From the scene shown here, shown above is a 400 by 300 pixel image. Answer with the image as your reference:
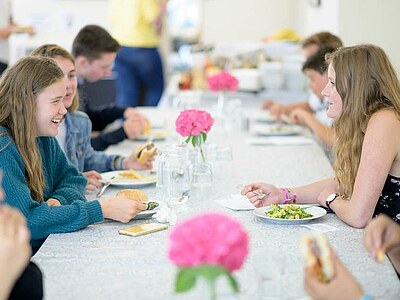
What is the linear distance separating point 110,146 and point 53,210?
A: 5.73ft

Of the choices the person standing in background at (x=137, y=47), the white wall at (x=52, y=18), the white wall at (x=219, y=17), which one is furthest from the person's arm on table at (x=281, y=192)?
the white wall at (x=52, y=18)

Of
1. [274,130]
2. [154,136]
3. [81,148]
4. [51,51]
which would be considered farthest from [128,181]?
[274,130]

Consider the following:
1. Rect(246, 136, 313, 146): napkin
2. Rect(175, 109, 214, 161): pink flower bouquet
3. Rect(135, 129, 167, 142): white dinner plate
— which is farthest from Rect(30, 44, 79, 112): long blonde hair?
Rect(246, 136, 313, 146): napkin

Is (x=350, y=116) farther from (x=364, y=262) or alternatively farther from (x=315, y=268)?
(x=315, y=268)

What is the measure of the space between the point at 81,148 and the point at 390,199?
4.99 ft

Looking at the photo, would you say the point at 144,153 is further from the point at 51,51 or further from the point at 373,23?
the point at 373,23

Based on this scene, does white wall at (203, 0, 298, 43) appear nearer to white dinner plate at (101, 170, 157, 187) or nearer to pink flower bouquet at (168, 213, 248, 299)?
white dinner plate at (101, 170, 157, 187)

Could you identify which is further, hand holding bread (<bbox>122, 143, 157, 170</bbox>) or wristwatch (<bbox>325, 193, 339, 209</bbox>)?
hand holding bread (<bbox>122, 143, 157, 170</bbox>)

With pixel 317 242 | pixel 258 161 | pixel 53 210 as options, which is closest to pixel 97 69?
pixel 258 161

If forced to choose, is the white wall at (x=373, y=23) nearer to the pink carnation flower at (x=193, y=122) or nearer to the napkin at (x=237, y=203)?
the pink carnation flower at (x=193, y=122)

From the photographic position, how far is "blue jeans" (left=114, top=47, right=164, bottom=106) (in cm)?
658

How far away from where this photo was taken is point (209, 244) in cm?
137

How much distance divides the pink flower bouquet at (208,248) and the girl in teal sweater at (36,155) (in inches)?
37.1

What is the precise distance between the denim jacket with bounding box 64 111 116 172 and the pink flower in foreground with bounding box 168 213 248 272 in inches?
78.0
